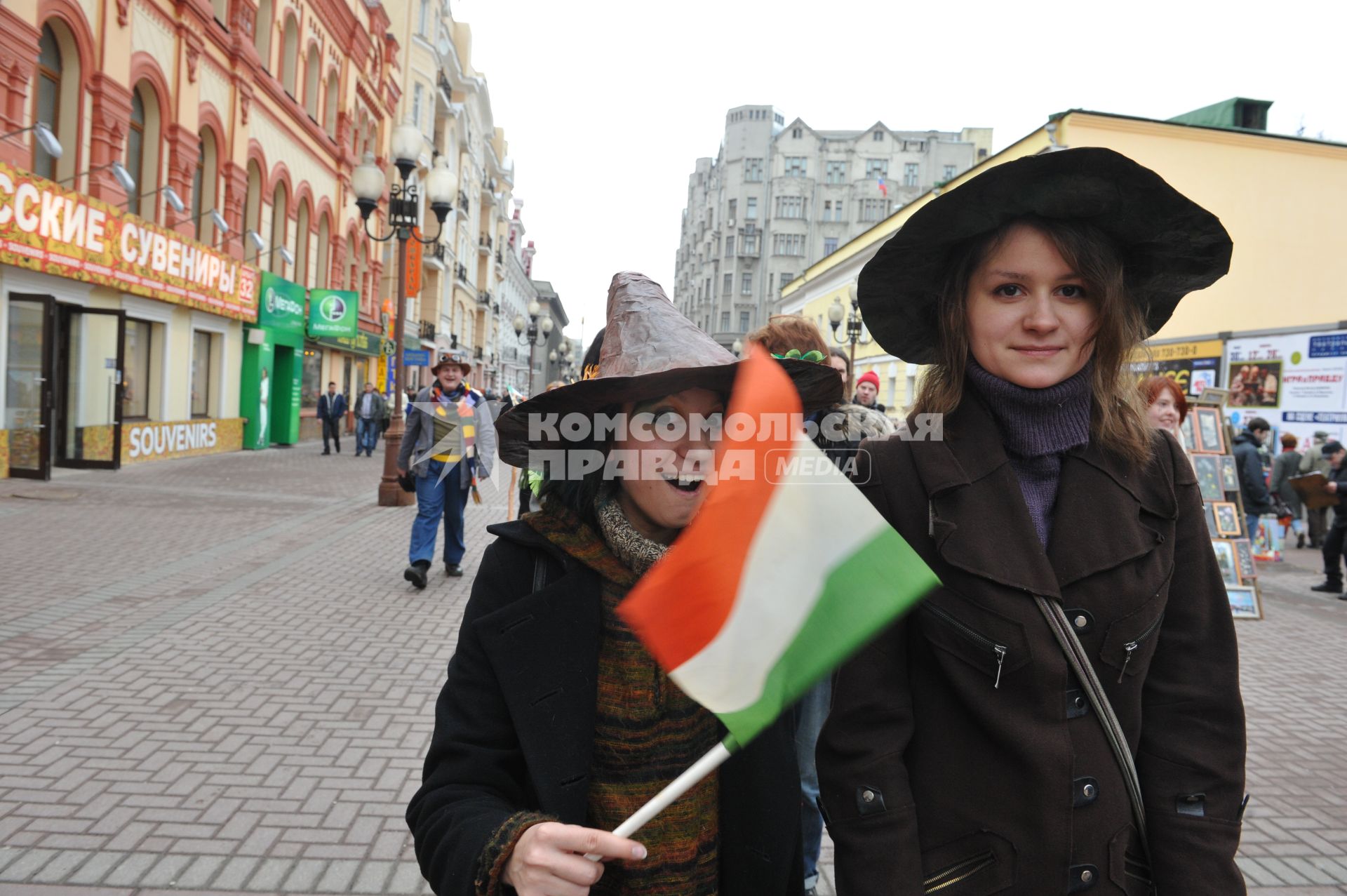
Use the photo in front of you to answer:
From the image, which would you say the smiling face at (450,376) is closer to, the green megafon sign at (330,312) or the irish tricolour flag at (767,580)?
the irish tricolour flag at (767,580)

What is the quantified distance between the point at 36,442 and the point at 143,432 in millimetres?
3828

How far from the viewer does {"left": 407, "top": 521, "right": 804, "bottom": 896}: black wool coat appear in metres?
1.57

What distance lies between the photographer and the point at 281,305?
2317cm

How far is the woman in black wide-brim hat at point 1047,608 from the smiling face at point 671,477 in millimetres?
330

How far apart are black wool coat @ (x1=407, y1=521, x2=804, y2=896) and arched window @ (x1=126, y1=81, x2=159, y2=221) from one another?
1929cm

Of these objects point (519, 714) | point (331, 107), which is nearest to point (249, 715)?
point (519, 714)

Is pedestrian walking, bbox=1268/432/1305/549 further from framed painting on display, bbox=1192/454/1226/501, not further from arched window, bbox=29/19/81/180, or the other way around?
arched window, bbox=29/19/81/180

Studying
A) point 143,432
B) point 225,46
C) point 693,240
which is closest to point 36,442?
point 143,432

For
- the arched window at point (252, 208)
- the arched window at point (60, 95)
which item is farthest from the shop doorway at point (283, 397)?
the arched window at point (60, 95)

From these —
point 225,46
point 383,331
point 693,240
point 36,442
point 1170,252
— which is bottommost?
point 36,442

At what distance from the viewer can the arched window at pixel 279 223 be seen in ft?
77.6

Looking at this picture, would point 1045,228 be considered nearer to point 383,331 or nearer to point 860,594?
point 860,594

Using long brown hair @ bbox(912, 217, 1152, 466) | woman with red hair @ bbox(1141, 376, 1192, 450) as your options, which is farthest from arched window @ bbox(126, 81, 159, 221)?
long brown hair @ bbox(912, 217, 1152, 466)

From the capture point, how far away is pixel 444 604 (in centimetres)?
761
